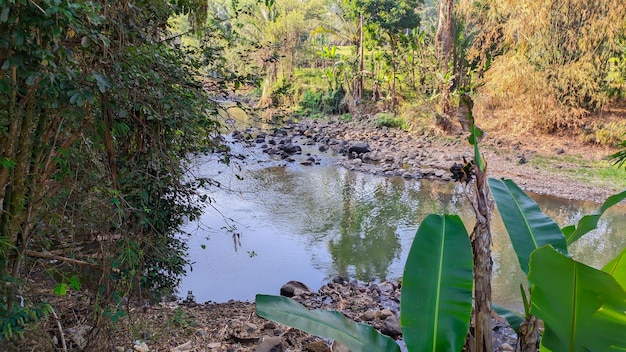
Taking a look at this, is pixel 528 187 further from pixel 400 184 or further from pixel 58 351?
pixel 58 351

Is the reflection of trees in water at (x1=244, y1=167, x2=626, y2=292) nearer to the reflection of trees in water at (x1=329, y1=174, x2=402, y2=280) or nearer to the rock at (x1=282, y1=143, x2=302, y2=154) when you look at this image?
the reflection of trees in water at (x1=329, y1=174, x2=402, y2=280)

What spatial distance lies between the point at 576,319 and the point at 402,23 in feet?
56.4

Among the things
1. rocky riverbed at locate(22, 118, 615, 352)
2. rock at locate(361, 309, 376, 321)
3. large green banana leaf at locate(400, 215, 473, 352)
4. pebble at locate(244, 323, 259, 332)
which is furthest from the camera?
rock at locate(361, 309, 376, 321)

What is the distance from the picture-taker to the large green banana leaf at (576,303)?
1.55 metres

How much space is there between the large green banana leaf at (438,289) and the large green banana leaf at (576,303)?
0.89 feet

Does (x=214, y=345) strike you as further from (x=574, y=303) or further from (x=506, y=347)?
(x=574, y=303)

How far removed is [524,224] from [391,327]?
225cm

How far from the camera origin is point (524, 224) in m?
2.20

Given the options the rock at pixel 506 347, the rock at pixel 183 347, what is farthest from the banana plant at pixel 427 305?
the rock at pixel 506 347

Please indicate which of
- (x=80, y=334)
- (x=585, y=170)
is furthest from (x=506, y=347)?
(x=585, y=170)

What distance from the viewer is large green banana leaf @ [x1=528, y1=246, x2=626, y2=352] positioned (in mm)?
1552

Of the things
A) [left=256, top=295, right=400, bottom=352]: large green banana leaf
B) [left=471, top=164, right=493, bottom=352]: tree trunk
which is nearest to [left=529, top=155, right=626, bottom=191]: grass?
[left=471, top=164, right=493, bottom=352]: tree trunk

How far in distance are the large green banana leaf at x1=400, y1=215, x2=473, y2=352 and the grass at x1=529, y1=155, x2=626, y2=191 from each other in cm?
950

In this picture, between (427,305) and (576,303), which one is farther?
(427,305)
